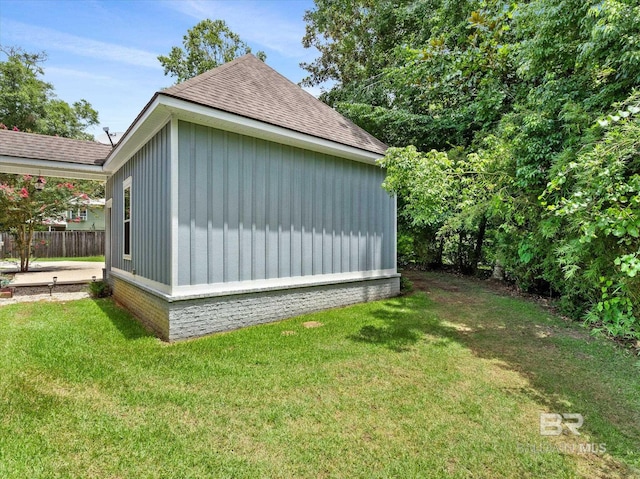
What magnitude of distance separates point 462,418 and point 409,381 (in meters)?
0.73

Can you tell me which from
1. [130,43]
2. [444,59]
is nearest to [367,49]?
[444,59]

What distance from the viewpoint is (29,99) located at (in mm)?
16703

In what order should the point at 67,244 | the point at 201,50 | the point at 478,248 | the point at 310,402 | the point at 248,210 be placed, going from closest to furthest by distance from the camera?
1. the point at 310,402
2. the point at 248,210
3. the point at 478,248
4. the point at 67,244
5. the point at 201,50

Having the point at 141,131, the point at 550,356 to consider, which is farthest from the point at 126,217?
the point at 550,356

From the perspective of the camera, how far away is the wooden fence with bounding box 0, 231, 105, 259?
1789cm

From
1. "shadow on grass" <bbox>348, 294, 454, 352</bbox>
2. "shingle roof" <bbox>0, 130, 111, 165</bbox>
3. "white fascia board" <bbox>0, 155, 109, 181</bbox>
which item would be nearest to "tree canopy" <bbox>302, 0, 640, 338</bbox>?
"shadow on grass" <bbox>348, 294, 454, 352</bbox>

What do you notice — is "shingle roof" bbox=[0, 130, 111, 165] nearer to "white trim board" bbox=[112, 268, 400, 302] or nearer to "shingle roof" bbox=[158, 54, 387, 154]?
"white trim board" bbox=[112, 268, 400, 302]

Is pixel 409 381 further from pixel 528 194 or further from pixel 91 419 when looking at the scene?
pixel 528 194

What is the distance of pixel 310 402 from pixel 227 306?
8.12ft

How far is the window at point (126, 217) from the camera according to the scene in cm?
680

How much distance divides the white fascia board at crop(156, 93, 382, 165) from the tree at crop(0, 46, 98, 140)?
18.4 metres

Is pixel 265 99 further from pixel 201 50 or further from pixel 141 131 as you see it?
pixel 201 50

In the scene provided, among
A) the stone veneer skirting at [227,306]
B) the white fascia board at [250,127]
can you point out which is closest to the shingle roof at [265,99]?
the white fascia board at [250,127]

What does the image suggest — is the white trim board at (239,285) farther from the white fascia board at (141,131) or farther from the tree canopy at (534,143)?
the white fascia board at (141,131)
